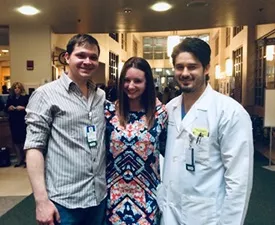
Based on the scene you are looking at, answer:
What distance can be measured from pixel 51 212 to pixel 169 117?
67cm

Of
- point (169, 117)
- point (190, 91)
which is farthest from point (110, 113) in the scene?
point (190, 91)

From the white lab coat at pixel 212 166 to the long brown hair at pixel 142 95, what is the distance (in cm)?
19

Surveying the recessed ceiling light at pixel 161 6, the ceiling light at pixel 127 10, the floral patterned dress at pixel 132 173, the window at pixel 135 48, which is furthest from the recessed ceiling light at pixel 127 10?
the window at pixel 135 48

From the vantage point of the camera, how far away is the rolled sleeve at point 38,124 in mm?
1387

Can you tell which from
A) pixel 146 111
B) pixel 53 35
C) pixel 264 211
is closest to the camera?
pixel 146 111

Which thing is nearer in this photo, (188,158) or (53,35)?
(188,158)

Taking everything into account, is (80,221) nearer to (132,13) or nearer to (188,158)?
(188,158)

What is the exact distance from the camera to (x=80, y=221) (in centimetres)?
149

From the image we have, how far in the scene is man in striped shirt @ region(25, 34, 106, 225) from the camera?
1.39m

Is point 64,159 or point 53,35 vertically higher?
point 53,35

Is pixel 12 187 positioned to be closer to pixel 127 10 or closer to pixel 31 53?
pixel 31 53

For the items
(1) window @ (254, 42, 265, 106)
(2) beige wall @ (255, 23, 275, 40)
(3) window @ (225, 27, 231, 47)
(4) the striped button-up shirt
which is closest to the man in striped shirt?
(4) the striped button-up shirt

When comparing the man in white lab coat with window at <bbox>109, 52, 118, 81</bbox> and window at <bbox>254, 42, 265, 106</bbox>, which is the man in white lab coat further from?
window at <bbox>109, 52, 118, 81</bbox>

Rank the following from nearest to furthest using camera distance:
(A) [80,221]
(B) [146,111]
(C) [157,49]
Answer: (A) [80,221] < (B) [146,111] < (C) [157,49]
